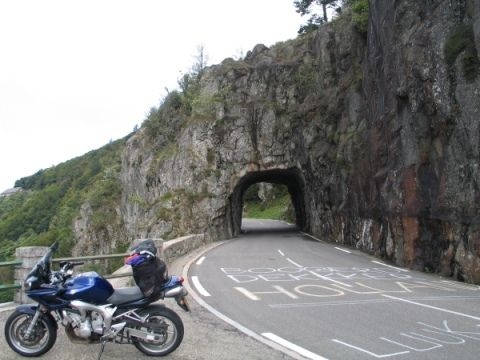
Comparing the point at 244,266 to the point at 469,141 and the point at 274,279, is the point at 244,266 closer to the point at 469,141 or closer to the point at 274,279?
the point at 274,279

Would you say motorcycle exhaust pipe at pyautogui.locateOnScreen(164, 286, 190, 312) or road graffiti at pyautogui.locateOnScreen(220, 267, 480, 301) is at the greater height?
motorcycle exhaust pipe at pyautogui.locateOnScreen(164, 286, 190, 312)

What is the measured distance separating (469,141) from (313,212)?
20.1 m

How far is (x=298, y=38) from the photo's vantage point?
40.5 meters

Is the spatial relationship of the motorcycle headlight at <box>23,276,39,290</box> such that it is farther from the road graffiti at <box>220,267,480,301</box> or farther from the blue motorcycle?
the road graffiti at <box>220,267,480,301</box>

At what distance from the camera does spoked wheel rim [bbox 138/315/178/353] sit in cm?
623

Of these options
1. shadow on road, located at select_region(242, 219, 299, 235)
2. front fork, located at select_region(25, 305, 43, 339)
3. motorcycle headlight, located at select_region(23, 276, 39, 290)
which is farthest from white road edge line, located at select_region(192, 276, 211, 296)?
shadow on road, located at select_region(242, 219, 299, 235)

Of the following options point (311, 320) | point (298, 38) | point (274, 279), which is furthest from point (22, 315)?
point (298, 38)

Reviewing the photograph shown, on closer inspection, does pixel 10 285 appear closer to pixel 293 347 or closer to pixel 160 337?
pixel 160 337

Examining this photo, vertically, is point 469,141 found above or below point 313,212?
above

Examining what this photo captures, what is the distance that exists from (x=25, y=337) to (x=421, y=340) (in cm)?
530

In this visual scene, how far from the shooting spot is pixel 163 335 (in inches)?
246

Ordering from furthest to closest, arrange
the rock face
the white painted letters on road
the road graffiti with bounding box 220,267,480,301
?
1. the rock face
2. the road graffiti with bounding box 220,267,480,301
3. the white painted letters on road

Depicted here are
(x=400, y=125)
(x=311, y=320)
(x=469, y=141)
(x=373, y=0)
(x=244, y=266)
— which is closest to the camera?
(x=311, y=320)

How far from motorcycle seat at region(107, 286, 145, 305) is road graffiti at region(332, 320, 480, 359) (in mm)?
2796
